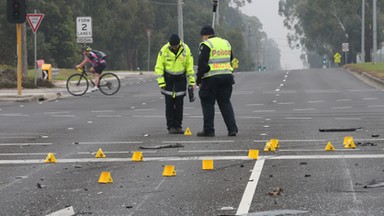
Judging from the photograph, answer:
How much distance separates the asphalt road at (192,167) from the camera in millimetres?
7891

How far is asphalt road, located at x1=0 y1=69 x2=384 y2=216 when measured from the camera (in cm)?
789

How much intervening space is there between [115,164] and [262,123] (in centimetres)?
682

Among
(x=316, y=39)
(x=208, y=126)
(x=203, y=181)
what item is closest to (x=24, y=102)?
(x=208, y=126)

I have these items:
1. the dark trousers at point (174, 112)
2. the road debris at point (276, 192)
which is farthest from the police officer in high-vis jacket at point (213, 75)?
the road debris at point (276, 192)

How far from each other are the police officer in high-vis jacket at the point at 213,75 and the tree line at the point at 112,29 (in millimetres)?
33955

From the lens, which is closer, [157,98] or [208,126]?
[208,126]

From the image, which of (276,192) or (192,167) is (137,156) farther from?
(276,192)

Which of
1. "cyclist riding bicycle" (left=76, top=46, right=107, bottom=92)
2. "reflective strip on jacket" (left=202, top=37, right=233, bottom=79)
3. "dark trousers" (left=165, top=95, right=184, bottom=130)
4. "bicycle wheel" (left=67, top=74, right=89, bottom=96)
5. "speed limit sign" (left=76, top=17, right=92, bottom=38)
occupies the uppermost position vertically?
"speed limit sign" (left=76, top=17, right=92, bottom=38)

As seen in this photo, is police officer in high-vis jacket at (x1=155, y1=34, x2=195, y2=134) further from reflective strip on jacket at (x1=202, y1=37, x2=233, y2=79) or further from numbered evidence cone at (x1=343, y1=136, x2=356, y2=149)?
numbered evidence cone at (x1=343, y1=136, x2=356, y2=149)

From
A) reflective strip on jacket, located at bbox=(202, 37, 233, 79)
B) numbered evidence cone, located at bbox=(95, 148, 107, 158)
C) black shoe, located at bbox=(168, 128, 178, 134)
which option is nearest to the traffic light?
black shoe, located at bbox=(168, 128, 178, 134)

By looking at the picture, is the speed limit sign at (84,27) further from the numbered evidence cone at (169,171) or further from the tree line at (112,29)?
the numbered evidence cone at (169,171)

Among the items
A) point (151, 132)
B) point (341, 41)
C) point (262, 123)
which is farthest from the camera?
point (341, 41)

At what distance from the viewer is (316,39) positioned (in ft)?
360

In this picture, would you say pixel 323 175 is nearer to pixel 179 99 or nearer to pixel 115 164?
pixel 115 164
